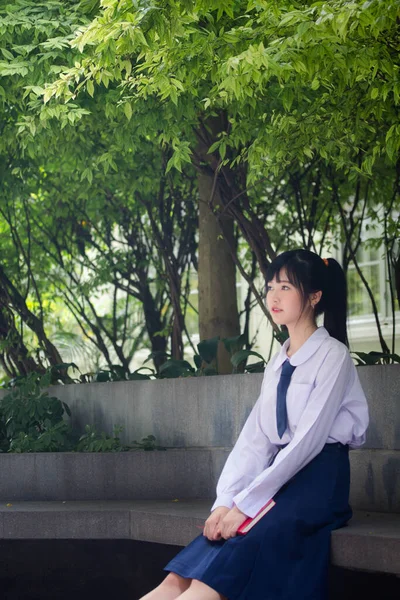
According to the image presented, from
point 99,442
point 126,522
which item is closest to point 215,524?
point 126,522

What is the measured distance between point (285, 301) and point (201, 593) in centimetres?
157

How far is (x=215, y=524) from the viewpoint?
4.38 metres

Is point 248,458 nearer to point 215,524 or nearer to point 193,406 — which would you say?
point 215,524

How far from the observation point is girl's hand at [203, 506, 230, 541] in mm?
4332

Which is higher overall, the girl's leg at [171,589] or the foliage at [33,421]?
the foliage at [33,421]

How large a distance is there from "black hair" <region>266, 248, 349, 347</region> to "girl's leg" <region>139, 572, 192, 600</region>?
148 cm

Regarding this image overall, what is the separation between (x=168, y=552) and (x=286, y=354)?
1804mm

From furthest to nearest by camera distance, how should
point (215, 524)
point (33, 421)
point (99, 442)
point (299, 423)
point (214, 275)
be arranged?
1. point (214, 275)
2. point (33, 421)
3. point (99, 442)
4. point (299, 423)
5. point (215, 524)

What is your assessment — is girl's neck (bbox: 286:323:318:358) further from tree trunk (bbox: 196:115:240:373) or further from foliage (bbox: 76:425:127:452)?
tree trunk (bbox: 196:115:240:373)

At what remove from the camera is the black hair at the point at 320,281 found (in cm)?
488

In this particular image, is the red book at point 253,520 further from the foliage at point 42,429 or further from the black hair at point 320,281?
the foliage at point 42,429

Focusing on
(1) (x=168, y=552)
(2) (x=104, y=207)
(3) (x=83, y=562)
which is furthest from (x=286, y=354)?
(2) (x=104, y=207)

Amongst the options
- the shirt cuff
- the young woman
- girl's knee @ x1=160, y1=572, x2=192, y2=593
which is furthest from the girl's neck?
girl's knee @ x1=160, y1=572, x2=192, y2=593

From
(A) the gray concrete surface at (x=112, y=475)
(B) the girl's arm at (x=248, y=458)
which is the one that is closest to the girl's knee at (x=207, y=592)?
(B) the girl's arm at (x=248, y=458)
